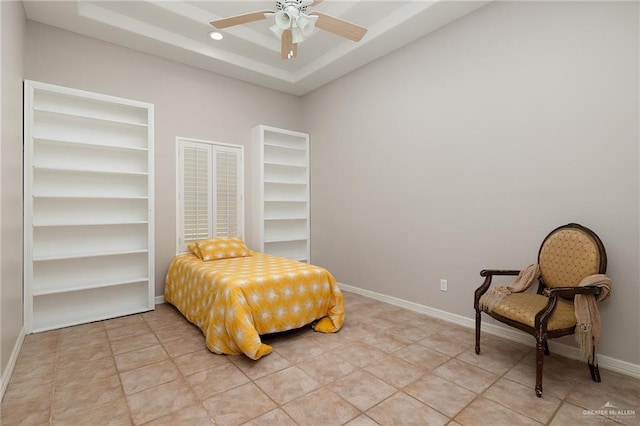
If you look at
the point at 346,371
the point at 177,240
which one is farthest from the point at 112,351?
the point at 346,371

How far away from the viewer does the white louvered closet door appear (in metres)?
4.07

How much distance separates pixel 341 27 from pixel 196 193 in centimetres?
276

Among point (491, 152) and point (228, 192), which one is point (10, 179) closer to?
point (228, 192)

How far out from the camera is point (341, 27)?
2498mm

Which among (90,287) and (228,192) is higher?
(228,192)

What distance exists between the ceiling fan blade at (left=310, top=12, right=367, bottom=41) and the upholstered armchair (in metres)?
2.23

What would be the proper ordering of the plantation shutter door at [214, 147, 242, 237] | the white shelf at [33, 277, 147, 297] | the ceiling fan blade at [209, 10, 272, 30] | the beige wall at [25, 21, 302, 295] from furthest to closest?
the plantation shutter door at [214, 147, 242, 237] → the beige wall at [25, 21, 302, 295] → the white shelf at [33, 277, 147, 297] → the ceiling fan blade at [209, 10, 272, 30]

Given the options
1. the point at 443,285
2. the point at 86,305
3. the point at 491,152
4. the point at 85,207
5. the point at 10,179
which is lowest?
the point at 86,305

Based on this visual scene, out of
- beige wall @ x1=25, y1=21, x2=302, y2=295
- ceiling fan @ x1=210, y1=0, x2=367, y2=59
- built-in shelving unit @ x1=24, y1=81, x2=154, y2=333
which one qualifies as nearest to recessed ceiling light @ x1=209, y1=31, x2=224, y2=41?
beige wall @ x1=25, y1=21, x2=302, y2=295

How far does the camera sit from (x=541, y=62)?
2.59m

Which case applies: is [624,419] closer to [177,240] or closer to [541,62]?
[541,62]

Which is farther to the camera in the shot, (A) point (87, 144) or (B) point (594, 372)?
(A) point (87, 144)

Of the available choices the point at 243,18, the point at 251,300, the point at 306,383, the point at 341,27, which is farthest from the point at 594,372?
the point at 243,18

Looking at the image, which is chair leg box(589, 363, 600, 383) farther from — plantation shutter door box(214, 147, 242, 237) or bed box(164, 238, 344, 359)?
plantation shutter door box(214, 147, 242, 237)
